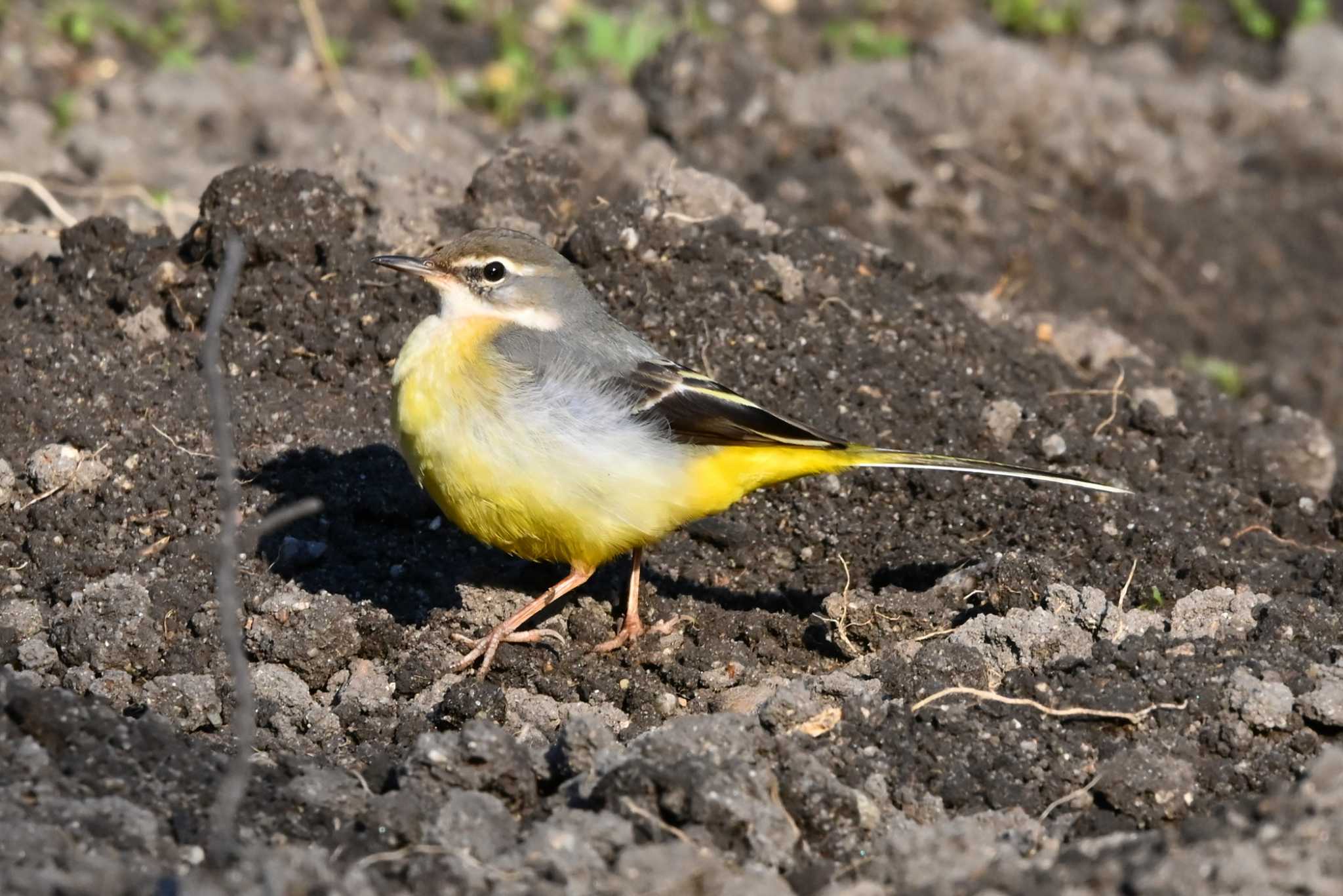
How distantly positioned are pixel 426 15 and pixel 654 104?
3.13m

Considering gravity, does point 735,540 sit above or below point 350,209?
below

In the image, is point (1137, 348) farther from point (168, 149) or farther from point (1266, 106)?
point (168, 149)

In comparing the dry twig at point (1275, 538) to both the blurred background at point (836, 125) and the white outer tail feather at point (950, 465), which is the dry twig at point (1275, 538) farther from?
the blurred background at point (836, 125)

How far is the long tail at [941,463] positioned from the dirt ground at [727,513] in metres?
0.37

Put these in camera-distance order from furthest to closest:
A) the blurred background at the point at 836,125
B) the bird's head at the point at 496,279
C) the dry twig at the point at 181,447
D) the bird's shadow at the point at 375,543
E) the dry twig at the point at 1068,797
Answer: the blurred background at the point at 836,125
the dry twig at the point at 181,447
the bird's shadow at the point at 375,543
the bird's head at the point at 496,279
the dry twig at the point at 1068,797

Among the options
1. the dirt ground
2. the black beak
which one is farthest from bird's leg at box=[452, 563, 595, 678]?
the black beak

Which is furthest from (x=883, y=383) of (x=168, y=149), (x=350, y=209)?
(x=168, y=149)

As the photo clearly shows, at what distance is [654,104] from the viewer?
35.3 ft

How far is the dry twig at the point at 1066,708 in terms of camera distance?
543cm

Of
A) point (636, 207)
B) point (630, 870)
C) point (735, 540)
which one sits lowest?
point (735, 540)

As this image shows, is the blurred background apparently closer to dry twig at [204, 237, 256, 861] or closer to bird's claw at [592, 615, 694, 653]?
bird's claw at [592, 615, 694, 653]

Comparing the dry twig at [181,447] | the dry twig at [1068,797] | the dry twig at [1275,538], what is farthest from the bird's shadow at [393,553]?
the dry twig at [1068,797]

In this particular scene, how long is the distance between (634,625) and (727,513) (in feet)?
3.11

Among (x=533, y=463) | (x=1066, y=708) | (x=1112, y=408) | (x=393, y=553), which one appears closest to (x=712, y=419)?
(x=533, y=463)
